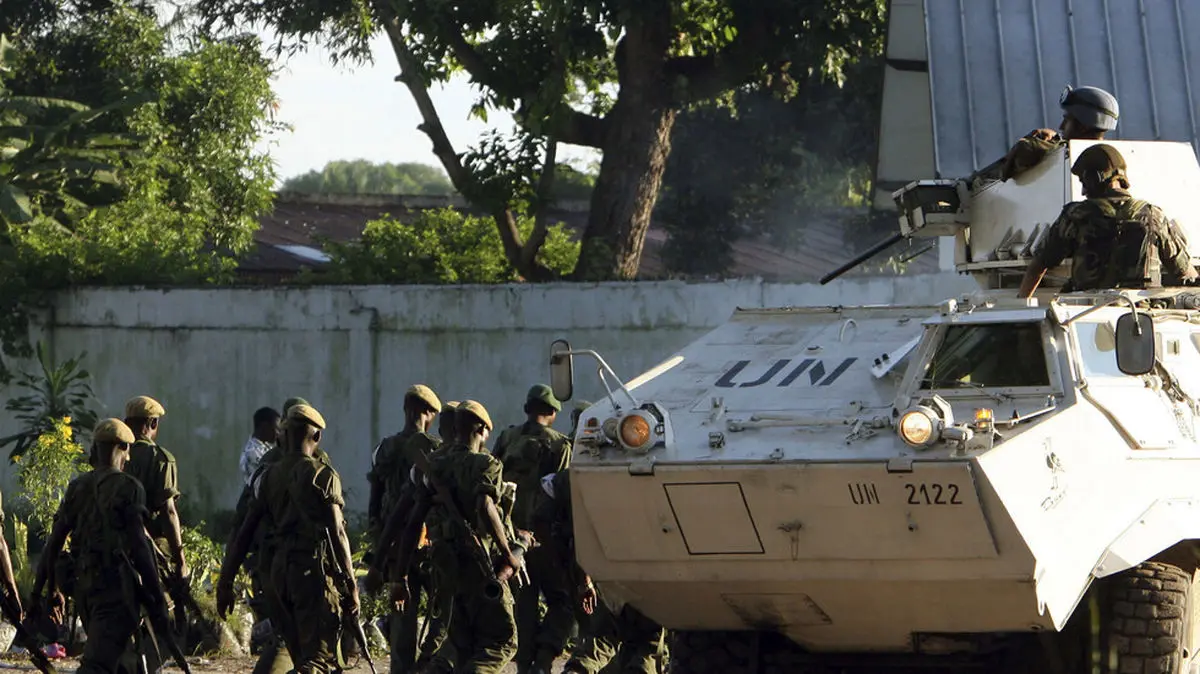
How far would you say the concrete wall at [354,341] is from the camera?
15609mm

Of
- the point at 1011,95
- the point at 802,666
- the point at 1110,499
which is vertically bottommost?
the point at 802,666

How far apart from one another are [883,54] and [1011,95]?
235cm

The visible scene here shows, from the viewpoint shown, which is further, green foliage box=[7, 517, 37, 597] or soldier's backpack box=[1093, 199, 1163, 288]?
green foliage box=[7, 517, 37, 597]

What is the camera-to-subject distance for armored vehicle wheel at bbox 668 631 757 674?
28.7ft

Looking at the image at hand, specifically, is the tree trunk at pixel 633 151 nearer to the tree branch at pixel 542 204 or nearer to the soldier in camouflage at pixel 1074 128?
the tree branch at pixel 542 204

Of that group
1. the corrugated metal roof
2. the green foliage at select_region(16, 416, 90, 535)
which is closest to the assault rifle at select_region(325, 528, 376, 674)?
the green foliage at select_region(16, 416, 90, 535)

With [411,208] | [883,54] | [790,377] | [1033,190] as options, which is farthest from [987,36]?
[411,208]

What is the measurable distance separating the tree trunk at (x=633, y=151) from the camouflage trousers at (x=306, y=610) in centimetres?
1009

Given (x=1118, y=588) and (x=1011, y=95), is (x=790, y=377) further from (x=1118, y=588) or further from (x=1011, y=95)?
(x=1011, y=95)

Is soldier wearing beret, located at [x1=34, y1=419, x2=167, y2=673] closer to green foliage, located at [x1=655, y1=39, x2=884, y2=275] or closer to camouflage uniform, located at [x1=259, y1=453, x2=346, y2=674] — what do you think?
camouflage uniform, located at [x1=259, y1=453, x2=346, y2=674]

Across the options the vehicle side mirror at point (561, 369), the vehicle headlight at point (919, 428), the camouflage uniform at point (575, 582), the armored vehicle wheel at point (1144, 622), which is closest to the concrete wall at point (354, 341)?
the camouflage uniform at point (575, 582)

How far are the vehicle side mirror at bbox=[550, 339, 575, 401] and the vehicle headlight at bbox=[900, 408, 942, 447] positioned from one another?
1.55 m

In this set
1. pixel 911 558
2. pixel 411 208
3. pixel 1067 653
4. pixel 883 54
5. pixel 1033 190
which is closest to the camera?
pixel 911 558

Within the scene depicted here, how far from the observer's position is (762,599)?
8.22m
